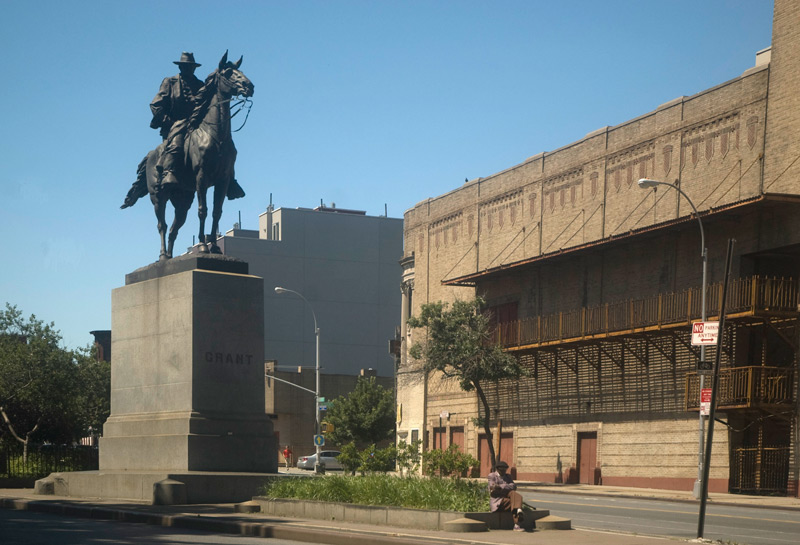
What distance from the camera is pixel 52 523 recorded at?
20.2 metres

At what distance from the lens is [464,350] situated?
162ft

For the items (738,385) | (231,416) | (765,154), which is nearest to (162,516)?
Result: (231,416)

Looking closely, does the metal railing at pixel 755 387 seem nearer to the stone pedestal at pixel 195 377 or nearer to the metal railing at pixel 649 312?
the metal railing at pixel 649 312

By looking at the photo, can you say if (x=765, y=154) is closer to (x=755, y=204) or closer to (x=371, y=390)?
(x=755, y=204)

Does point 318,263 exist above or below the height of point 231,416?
above

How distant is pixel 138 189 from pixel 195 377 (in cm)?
688

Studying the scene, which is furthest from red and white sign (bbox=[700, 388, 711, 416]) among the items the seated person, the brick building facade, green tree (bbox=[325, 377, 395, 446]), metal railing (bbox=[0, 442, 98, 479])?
green tree (bbox=[325, 377, 395, 446])

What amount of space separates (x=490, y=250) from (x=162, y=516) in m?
37.7

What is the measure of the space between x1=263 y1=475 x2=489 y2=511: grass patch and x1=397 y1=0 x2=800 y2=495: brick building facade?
19814mm

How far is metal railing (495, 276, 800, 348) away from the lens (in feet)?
123

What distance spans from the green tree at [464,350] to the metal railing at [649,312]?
1.58 m

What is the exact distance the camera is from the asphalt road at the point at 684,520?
19.7 meters

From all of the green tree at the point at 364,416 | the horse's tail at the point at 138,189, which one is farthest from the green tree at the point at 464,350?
the green tree at the point at 364,416

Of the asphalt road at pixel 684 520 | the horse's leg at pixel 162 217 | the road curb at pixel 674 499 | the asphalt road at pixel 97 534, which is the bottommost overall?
the road curb at pixel 674 499
